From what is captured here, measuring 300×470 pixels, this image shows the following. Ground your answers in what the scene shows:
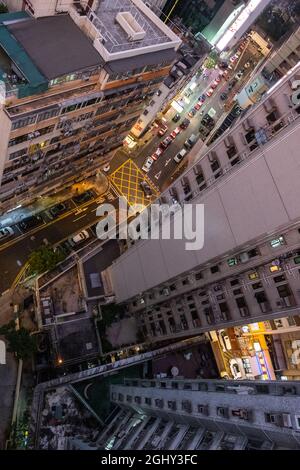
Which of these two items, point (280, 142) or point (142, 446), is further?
point (142, 446)

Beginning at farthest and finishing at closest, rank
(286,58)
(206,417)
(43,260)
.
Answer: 1. (286,58)
2. (43,260)
3. (206,417)

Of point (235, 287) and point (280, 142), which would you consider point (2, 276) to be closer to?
point (235, 287)

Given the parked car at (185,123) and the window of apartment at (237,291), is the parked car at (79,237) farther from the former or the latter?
the parked car at (185,123)

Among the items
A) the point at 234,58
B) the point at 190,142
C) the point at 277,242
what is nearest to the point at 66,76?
the point at 277,242

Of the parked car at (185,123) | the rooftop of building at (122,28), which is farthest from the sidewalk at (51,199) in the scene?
the rooftop of building at (122,28)

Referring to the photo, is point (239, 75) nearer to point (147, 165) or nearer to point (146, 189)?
point (147, 165)

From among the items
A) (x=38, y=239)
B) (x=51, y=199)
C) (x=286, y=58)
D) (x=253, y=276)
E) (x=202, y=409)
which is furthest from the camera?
(x=286, y=58)

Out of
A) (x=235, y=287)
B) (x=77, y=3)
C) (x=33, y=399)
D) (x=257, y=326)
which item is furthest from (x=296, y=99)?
(x=33, y=399)
